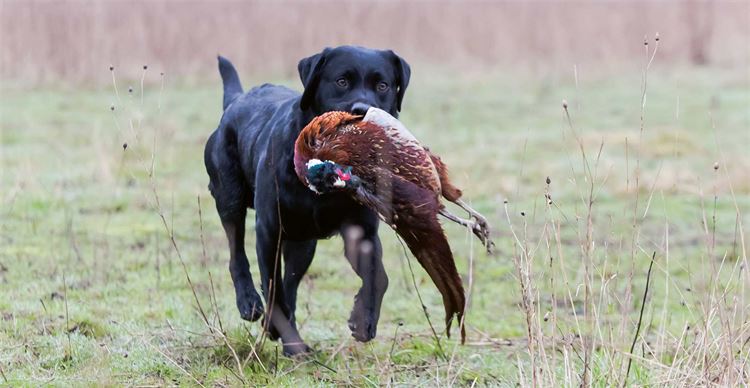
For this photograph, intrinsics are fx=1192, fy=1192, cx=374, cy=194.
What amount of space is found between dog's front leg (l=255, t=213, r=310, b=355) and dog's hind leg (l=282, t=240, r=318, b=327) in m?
0.39

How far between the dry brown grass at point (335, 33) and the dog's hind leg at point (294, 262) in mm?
10763

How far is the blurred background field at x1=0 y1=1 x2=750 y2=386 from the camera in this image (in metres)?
4.68

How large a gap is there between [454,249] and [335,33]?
983cm

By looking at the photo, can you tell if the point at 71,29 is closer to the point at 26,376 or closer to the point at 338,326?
the point at 338,326

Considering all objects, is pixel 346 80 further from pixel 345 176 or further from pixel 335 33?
pixel 335 33

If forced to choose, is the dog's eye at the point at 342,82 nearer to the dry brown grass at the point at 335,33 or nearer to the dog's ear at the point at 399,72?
the dog's ear at the point at 399,72

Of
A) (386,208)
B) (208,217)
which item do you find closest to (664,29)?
(208,217)

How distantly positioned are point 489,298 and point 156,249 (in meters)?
2.14

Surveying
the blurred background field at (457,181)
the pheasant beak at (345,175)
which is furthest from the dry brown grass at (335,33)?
the pheasant beak at (345,175)

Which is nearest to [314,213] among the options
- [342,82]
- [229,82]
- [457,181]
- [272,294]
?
[272,294]

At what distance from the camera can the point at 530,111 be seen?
15625 millimetres

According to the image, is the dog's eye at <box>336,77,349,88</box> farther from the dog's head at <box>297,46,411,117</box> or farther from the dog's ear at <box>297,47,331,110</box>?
the dog's ear at <box>297,47,331,110</box>

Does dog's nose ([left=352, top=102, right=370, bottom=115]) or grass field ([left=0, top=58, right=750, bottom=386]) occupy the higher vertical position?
dog's nose ([left=352, top=102, right=370, bottom=115])

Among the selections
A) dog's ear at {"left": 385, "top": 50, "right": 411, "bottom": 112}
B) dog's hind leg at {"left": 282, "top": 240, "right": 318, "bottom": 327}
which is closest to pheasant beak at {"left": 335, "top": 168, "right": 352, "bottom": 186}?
dog's ear at {"left": 385, "top": 50, "right": 411, "bottom": 112}
